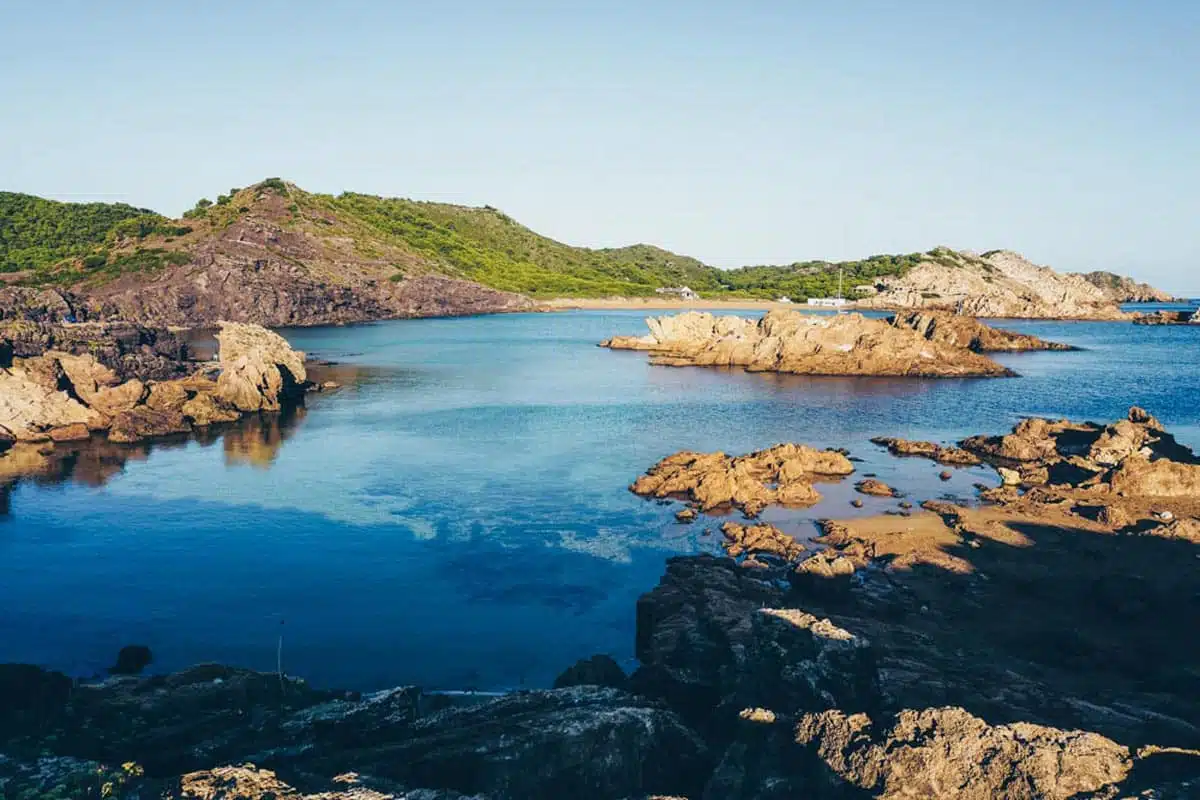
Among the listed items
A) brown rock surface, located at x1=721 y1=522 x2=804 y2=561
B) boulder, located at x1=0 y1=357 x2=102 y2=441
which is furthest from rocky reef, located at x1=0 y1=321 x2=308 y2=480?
brown rock surface, located at x1=721 y1=522 x2=804 y2=561

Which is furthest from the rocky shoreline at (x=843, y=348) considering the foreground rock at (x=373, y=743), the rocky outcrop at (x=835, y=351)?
the foreground rock at (x=373, y=743)

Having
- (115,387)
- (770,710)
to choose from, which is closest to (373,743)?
(770,710)

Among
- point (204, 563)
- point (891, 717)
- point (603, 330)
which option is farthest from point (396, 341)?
point (891, 717)

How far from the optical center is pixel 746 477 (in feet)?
137

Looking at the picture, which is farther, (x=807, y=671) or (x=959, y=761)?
(x=807, y=671)

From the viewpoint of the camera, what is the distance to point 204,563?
33312mm

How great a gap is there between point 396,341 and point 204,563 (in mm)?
108140

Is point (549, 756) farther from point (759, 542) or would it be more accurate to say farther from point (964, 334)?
point (964, 334)

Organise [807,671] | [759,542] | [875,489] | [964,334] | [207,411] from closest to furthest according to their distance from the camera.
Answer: [807,671]
[759,542]
[875,489]
[207,411]
[964,334]

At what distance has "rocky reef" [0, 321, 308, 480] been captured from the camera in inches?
2203

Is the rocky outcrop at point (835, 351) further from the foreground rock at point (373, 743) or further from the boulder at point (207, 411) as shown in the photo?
the foreground rock at point (373, 743)

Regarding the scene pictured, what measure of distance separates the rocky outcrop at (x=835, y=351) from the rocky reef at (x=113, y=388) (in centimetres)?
5248

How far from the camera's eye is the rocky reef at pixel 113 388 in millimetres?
55969

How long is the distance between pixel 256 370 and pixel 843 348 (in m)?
66.6
